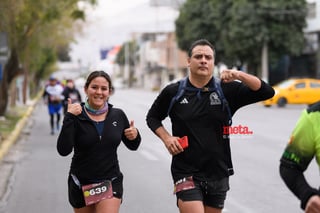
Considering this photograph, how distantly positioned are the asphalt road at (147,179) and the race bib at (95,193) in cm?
320

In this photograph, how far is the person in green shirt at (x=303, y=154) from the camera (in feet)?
11.0

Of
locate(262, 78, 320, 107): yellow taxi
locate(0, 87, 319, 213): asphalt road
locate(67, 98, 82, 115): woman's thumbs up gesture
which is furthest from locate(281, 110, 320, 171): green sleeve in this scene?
locate(262, 78, 320, 107): yellow taxi

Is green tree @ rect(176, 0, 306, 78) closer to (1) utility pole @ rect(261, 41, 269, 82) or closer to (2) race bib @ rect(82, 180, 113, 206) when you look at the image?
(1) utility pole @ rect(261, 41, 269, 82)

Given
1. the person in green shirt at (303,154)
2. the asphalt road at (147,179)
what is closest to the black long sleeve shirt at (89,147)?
the person in green shirt at (303,154)

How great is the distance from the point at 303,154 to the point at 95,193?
7.39 feet

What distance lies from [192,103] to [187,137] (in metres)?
0.27

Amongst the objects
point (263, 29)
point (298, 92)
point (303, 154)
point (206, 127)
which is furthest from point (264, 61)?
point (303, 154)

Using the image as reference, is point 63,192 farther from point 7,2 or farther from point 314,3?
point 314,3

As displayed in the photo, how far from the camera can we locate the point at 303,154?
339 cm

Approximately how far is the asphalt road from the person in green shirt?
15.3 feet

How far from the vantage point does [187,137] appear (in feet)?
16.8

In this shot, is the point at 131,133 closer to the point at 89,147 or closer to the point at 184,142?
the point at 89,147

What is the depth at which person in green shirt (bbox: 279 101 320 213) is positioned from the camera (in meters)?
3.36

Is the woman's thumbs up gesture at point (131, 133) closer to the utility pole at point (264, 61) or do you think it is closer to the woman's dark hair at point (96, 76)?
the woman's dark hair at point (96, 76)
